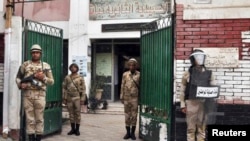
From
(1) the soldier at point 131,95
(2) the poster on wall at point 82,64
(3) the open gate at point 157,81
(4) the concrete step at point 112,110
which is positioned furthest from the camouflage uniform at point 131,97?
(2) the poster on wall at point 82,64

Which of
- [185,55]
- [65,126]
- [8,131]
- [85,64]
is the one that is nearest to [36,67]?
[8,131]

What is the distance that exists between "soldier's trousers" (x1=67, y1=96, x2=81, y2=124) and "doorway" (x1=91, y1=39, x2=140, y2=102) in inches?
260

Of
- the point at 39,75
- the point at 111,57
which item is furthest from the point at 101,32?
the point at 39,75

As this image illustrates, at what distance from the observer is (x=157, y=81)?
6.81 metres

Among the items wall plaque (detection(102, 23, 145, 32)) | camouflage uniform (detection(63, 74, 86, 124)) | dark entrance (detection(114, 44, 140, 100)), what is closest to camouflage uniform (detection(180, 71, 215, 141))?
camouflage uniform (detection(63, 74, 86, 124))

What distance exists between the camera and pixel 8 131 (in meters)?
7.16

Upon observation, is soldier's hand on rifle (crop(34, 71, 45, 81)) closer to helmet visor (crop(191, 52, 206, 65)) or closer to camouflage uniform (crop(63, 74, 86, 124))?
camouflage uniform (crop(63, 74, 86, 124))

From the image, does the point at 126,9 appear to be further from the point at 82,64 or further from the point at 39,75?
the point at 39,75

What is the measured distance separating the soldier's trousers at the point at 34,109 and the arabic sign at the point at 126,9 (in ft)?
26.3

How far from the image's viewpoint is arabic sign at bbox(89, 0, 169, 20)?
45.0 ft

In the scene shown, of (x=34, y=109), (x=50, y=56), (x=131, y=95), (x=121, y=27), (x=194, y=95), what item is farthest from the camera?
(x=121, y=27)

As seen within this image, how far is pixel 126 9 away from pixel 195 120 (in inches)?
347

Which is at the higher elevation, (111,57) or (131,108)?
(111,57)

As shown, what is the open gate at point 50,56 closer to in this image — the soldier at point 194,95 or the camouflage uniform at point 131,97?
the camouflage uniform at point 131,97
